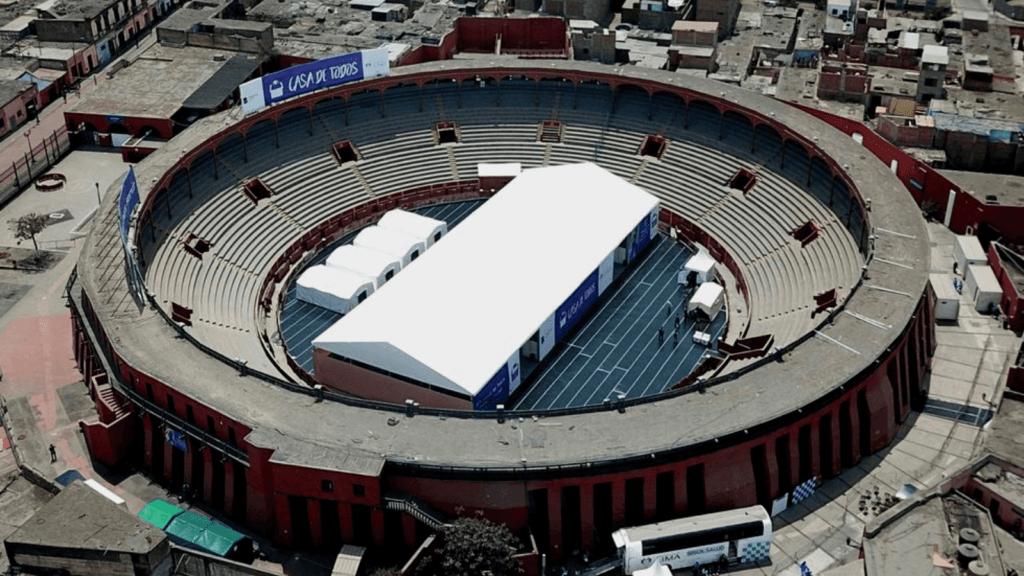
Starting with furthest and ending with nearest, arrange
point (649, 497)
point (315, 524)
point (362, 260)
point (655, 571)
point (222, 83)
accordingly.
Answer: point (222, 83) < point (362, 260) < point (315, 524) < point (649, 497) < point (655, 571)

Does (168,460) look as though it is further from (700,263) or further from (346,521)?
(700,263)

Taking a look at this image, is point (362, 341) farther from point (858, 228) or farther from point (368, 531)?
point (858, 228)

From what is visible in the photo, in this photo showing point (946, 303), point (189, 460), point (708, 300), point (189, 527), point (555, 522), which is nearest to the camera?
point (555, 522)

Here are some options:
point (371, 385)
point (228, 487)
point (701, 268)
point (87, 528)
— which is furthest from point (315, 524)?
point (701, 268)

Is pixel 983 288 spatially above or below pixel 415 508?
above

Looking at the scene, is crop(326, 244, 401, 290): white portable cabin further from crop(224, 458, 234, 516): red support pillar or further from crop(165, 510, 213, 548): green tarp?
crop(165, 510, 213, 548): green tarp

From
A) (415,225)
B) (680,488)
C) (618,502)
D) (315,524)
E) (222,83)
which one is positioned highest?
(222,83)

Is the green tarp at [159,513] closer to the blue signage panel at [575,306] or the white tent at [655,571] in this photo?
the white tent at [655,571]

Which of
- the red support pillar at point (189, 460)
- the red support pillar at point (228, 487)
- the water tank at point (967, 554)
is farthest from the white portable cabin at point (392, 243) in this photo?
the water tank at point (967, 554)
